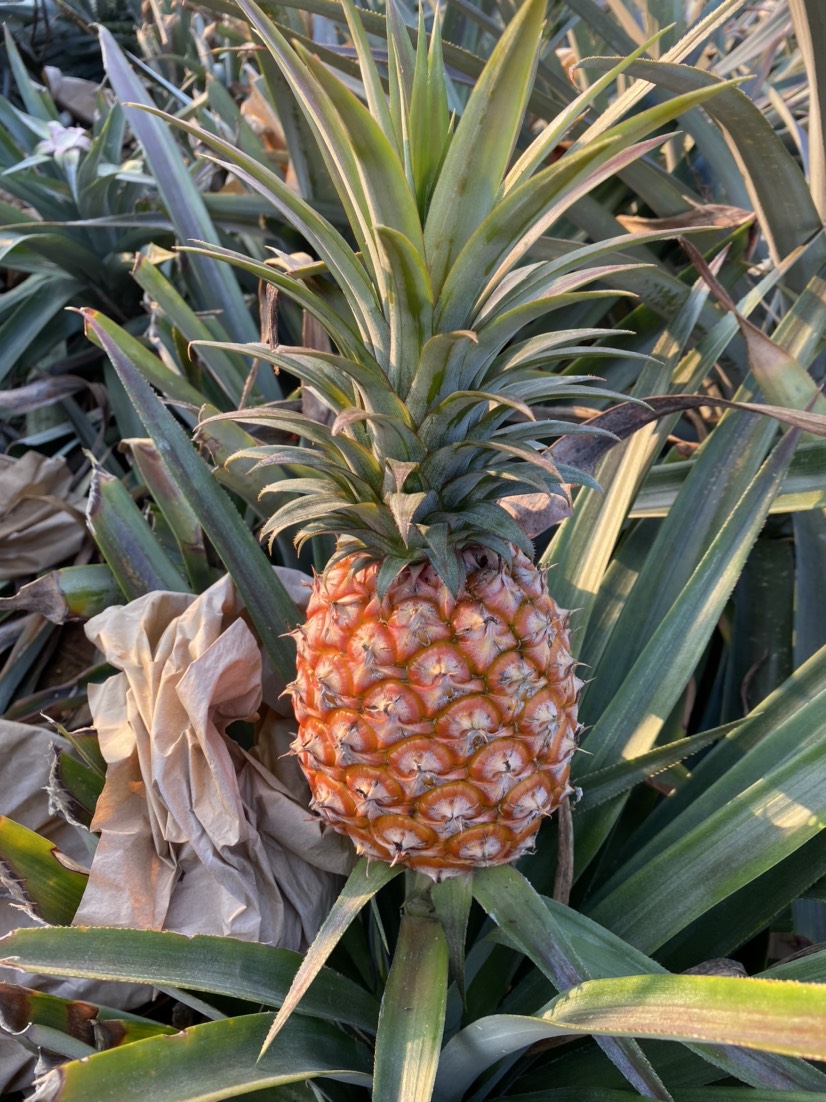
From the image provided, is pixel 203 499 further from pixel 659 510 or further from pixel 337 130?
pixel 659 510

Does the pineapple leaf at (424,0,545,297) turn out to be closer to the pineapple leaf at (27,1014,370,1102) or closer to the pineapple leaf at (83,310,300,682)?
the pineapple leaf at (83,310,300,682)

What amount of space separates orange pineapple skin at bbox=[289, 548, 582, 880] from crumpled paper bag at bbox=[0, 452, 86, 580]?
780 mm

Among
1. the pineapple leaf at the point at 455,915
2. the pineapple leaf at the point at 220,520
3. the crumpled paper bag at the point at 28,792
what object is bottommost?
the crumpled paper bag at the point at 28,792

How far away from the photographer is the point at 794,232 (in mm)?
1167

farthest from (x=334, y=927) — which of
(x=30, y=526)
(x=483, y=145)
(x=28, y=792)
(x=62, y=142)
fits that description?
(x=62, y=142)

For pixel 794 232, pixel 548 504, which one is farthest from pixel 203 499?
pixel 794 232

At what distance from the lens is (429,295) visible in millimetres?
710

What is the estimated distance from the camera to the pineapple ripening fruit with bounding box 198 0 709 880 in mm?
713

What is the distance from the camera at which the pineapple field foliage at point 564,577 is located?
70 centimetres

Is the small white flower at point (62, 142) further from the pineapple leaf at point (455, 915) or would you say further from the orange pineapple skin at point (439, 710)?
the pineapple leaf at point (455, 915)

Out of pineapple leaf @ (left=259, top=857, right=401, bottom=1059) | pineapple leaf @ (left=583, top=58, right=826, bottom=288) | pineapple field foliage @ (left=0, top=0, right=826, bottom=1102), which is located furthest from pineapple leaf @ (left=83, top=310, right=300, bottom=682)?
pineapple leaf @ (left=583, top=58, right=826, bottom=288)

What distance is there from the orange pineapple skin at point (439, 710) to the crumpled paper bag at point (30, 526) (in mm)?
780

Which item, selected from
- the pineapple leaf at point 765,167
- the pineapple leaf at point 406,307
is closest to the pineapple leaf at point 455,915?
the pineapple leaf at point 406,307

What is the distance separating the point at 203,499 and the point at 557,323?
0.74 meters
